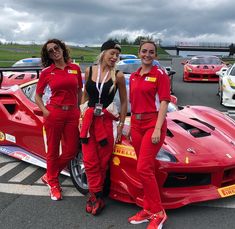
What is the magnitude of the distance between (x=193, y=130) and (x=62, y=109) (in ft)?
4.62

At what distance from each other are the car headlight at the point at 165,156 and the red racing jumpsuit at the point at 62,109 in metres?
1.00

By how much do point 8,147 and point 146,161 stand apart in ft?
9.71

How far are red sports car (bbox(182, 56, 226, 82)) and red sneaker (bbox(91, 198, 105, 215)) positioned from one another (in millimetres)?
12762

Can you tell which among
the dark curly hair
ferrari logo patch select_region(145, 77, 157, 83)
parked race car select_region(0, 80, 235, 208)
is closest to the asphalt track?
parked race car select_region(0, 80, 235, 208)

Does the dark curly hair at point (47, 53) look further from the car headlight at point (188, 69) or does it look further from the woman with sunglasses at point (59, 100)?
the car headlight at point (188, 69)

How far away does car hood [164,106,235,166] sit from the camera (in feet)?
12.2

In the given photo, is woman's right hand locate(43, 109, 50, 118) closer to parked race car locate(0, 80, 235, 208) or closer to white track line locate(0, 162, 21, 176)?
parked race car locate(0, 80, 235, 208)

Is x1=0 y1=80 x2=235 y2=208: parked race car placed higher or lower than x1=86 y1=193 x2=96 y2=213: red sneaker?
higher

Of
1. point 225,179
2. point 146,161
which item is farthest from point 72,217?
point 225,179

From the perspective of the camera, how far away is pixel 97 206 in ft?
12.6

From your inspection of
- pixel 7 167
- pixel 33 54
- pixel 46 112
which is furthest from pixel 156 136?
pixel 33 54

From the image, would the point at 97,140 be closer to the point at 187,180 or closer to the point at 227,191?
the point at 187,180

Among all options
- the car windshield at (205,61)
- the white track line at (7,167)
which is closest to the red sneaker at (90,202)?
the white track line at (7,167)

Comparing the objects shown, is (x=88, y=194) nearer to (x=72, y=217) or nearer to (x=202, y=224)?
(x=72, y=217)
